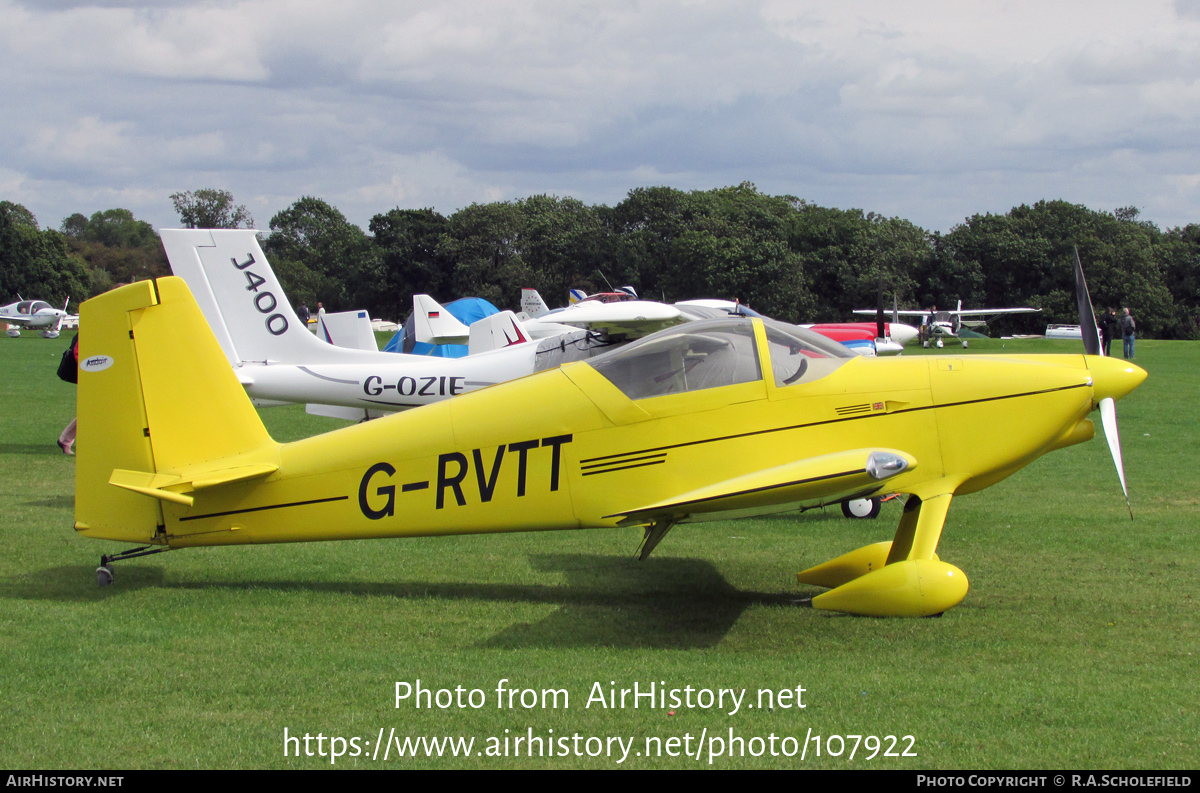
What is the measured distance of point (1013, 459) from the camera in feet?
18.6

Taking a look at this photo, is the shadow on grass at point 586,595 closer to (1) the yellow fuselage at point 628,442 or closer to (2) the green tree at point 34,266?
(1) the yellow fuselage at point 628,442

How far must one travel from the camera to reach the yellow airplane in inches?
221

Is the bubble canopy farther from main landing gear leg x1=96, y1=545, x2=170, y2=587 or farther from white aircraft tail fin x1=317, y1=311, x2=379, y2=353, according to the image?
white aircraft tail fin x1=317, y1=311, x2=379, y2=353

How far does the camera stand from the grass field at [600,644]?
3916mm

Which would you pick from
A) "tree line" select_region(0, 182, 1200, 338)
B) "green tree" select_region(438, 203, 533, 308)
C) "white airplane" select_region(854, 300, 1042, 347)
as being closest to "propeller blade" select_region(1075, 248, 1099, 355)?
"white airplane" select_region(854, 300, 1042, 347)

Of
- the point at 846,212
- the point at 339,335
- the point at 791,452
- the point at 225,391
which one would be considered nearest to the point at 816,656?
the point at 791,452

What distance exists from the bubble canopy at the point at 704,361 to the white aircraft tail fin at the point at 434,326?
51.5ft

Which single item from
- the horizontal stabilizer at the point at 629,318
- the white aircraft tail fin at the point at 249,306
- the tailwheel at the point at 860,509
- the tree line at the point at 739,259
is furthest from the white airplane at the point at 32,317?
the tailwheel at the point at 860,509

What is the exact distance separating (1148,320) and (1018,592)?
68.8 metres

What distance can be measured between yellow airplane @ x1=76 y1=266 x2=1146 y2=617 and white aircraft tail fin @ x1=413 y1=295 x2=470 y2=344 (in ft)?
49.3

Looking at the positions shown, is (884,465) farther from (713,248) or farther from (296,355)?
(713,248)

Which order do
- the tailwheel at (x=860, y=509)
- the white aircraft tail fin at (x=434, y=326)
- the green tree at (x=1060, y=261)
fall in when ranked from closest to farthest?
the tailwheel at (x=860, y=509), the white aircraft tail fin at (x=434, y=326), the green tree at (x=1060, y=261)

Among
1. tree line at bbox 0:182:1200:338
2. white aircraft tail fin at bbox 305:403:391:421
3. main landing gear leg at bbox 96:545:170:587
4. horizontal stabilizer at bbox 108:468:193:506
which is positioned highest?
tree line at bbox 0:182:1200:338

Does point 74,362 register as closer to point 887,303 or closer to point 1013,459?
point 1013,459
